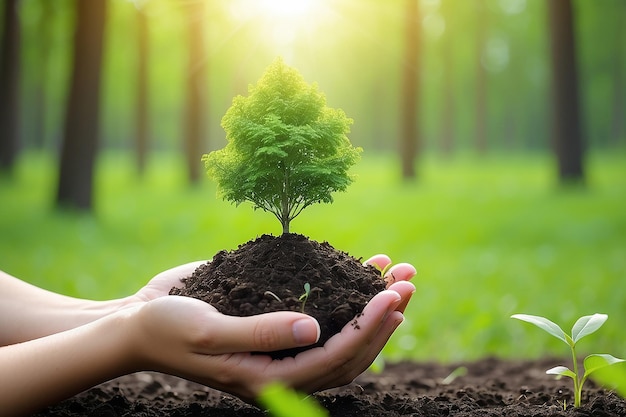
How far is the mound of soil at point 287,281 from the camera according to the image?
1968 millimetres

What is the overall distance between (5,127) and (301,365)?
747 inches

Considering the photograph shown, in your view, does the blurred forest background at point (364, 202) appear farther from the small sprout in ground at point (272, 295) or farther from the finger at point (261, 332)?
the finger at point (261, 332)

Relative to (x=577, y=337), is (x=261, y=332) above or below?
below

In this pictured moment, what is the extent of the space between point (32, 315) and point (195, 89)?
1429cm

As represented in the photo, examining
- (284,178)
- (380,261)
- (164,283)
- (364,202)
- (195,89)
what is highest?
(195,89)

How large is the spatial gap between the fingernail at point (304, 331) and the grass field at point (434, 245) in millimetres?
2952

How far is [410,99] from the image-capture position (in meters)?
15.7

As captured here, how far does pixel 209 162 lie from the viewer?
2.37 m

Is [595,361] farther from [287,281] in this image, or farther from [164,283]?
[164,283]

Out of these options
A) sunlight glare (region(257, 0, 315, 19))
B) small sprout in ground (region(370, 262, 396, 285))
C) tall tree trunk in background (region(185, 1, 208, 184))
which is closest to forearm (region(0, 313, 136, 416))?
small sprout in ground (region(370, 262, 396, 285))

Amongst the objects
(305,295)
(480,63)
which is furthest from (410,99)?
(305,295)

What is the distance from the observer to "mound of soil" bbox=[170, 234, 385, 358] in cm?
197

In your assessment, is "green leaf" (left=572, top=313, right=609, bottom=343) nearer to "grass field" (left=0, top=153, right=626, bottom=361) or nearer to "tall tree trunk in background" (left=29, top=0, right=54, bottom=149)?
"grass field" (left=0, top=153, right=626, bottom=361)

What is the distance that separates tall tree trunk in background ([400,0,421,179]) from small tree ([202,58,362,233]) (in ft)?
43.9
